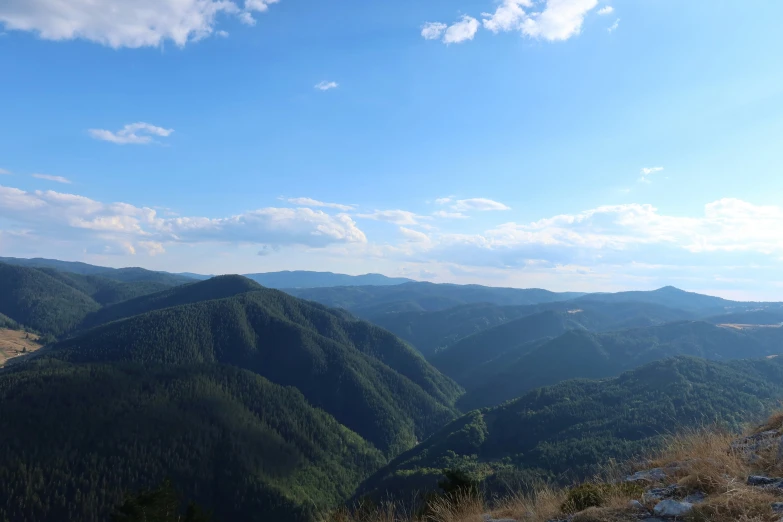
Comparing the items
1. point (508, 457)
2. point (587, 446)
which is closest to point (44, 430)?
point (508, 457)

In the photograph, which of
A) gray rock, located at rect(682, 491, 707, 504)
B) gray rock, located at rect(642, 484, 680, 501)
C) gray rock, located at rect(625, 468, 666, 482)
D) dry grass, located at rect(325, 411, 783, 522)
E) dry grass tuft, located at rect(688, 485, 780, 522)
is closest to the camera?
dry grass tuft, located at rect(688, 485, 780, 522)

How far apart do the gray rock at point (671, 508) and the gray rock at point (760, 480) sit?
2089 mm

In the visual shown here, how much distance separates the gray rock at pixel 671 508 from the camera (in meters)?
8.84

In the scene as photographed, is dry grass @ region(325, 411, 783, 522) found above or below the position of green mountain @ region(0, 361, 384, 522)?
above

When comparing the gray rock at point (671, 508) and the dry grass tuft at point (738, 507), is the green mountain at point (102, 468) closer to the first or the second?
the gray rock at point (671, 508)

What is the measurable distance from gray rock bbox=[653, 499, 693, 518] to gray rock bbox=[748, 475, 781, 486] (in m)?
2.09

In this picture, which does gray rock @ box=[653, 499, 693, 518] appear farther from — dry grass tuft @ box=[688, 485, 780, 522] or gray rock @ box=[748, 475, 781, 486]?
gray rock @ box=[748, 475, 781, 486]

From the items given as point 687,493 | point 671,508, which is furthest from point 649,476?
point 671,508

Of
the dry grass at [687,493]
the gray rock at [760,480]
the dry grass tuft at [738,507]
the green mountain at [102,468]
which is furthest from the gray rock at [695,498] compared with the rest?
the green mountain at [102,468]

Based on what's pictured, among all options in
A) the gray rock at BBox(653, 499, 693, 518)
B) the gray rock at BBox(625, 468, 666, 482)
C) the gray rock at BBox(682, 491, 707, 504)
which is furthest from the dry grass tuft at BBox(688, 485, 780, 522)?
the gray rock at BBox(625, 468, 666, 482)

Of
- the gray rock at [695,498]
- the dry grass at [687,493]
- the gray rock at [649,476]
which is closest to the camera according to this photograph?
the dry grass at [687,493]

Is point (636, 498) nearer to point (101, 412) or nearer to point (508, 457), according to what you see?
point (508, 457)

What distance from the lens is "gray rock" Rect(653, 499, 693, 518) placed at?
29.0 ft

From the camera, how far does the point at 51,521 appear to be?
150875 mm
